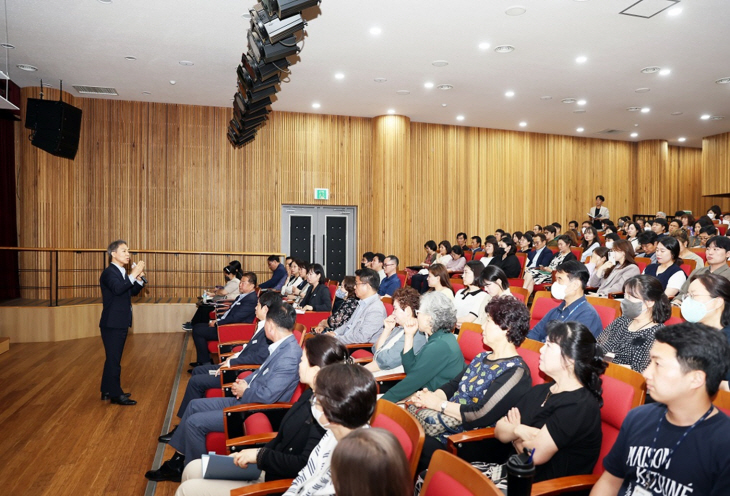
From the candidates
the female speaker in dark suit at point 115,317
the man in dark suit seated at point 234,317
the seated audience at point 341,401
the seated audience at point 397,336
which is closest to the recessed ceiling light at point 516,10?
the seated audience at point 397,336

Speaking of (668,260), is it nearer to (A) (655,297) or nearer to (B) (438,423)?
(A) (655,297)

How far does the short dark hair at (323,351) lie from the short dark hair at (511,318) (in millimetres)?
796

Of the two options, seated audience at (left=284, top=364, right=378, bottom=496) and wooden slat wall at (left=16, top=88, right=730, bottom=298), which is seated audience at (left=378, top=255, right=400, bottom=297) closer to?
wooden slat wall at (left=16, top=88, right=730, bottom=298)

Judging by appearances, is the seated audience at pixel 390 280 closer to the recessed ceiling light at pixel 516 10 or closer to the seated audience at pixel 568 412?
the recessed ceiling light at pixel 516 10

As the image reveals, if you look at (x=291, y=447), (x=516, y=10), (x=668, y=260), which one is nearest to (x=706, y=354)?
(x=291, y=447)

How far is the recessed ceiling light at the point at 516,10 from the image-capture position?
20.6 feet

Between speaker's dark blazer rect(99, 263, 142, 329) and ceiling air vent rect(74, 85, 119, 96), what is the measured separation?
582cm

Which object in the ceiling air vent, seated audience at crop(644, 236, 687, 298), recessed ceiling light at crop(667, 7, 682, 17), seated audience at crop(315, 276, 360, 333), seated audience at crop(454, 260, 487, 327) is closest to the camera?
seated audience at crop(454, 260, 487, 327)

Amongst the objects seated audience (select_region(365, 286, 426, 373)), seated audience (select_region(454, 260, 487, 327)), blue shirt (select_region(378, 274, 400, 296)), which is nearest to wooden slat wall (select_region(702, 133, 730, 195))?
blue shirt (select_region(378, 274, 400, 296))

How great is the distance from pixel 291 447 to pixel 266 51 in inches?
148

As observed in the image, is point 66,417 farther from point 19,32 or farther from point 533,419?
point 19,32

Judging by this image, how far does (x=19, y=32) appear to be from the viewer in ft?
23.3

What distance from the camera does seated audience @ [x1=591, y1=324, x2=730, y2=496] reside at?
5.06 feet

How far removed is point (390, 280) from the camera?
7.52 m
